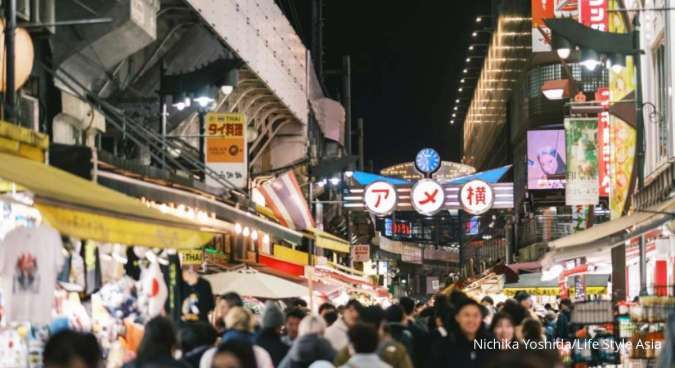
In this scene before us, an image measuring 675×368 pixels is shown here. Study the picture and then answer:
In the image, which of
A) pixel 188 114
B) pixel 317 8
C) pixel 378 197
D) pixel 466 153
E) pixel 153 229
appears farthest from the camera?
pixel 466 153

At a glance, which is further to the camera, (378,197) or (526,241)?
(526,241)

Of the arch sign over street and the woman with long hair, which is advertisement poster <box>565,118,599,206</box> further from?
the woman with long hair

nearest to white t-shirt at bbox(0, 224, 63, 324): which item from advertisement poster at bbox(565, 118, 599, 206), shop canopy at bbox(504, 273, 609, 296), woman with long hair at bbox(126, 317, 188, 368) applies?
woman with long hair at bbox(126, 317, 188, 368)

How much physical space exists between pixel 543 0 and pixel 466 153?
12923cm

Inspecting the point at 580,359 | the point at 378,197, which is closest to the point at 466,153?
the point at 378,197

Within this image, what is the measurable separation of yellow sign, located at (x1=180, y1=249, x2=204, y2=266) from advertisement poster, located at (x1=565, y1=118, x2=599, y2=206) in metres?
11.0

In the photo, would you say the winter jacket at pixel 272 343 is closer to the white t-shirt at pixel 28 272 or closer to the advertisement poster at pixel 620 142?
the white t-shirt at pixel 28 272

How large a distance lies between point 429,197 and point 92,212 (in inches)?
1353

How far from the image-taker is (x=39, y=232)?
10.3 m

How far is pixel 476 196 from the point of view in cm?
4416

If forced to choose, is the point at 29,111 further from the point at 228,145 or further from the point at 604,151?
the point at 604,151

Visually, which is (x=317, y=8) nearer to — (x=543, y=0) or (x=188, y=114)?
(x=543, y=0)

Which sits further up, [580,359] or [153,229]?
[153,229]

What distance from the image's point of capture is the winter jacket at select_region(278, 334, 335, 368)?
436 inches
